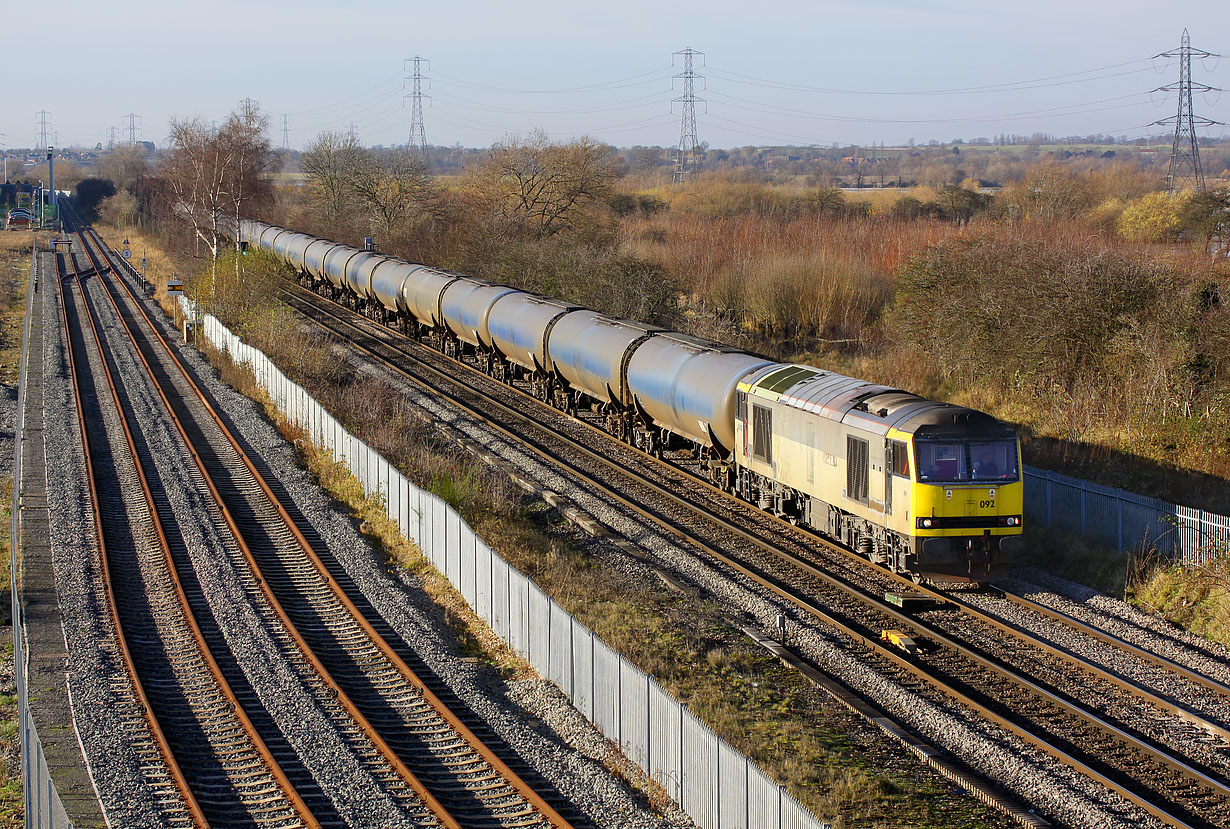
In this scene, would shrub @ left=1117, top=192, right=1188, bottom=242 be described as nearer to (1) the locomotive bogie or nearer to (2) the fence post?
(1) the locomotive bogie

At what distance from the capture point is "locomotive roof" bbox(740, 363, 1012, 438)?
15.4 meters

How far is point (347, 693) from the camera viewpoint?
12719 millimetres

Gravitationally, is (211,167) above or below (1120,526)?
above

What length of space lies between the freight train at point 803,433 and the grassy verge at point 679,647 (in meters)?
3.03

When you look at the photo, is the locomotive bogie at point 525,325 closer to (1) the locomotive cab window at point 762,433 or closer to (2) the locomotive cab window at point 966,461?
(1) the locomotive cab window at point 762,433

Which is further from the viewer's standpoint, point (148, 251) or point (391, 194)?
point (148, 251)

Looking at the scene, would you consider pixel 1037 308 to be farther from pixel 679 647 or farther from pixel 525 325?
pixel 679 647

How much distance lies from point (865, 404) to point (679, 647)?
16.7 feet

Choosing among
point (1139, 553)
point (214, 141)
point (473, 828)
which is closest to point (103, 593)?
point (473, 828)

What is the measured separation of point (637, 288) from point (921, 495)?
73.3ft

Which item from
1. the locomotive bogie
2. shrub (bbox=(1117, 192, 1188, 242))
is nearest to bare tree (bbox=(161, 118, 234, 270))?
the locomotive bogie

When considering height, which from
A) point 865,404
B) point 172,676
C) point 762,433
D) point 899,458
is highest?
point 865,404

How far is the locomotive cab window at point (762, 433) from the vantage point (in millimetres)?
18797

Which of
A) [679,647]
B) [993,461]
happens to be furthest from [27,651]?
[993,461]
